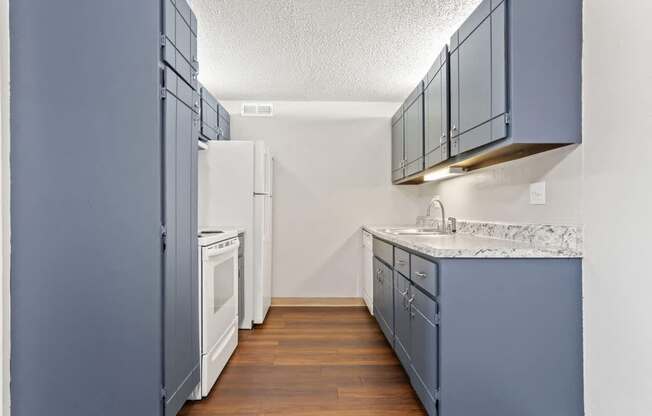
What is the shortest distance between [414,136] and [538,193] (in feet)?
4.97

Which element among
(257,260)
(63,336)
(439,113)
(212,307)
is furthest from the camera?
(257,260)

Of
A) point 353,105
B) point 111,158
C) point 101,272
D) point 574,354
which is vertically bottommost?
point 574,354

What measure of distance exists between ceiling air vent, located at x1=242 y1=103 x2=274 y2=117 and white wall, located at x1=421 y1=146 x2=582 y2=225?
244 centimetres

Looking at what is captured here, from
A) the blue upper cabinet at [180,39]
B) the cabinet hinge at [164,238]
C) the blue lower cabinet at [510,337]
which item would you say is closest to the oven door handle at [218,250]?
the cabinet hinge at [164,238]

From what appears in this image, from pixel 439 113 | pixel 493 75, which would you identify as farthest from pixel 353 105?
pixel 493 75

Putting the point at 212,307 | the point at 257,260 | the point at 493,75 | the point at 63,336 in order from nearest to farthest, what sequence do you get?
the point at 63,336
the point at 493,75
the point at 212,307
the point at 257,260

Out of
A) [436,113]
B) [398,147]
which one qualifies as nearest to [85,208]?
[436,113]

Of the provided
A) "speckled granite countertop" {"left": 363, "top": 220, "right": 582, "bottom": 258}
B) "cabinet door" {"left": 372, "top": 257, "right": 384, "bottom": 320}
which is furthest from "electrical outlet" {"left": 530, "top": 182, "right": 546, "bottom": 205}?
"cabinet door" {"left": 372, "top": 257, "right": 384, "bottom": 320}

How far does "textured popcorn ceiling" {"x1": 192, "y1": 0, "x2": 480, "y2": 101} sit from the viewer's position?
2.53 metres

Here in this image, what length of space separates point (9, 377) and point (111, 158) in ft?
2.69

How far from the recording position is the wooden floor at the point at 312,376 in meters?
2.07

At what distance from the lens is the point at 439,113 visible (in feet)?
8.56

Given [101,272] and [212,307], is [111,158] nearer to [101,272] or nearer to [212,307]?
[101,272]

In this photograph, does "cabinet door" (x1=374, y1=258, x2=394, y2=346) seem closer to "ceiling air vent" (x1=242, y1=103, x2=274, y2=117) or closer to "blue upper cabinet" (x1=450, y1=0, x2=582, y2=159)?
"blue upper cabinet" (x1=450, y1=0, x2=582, y2=159)
